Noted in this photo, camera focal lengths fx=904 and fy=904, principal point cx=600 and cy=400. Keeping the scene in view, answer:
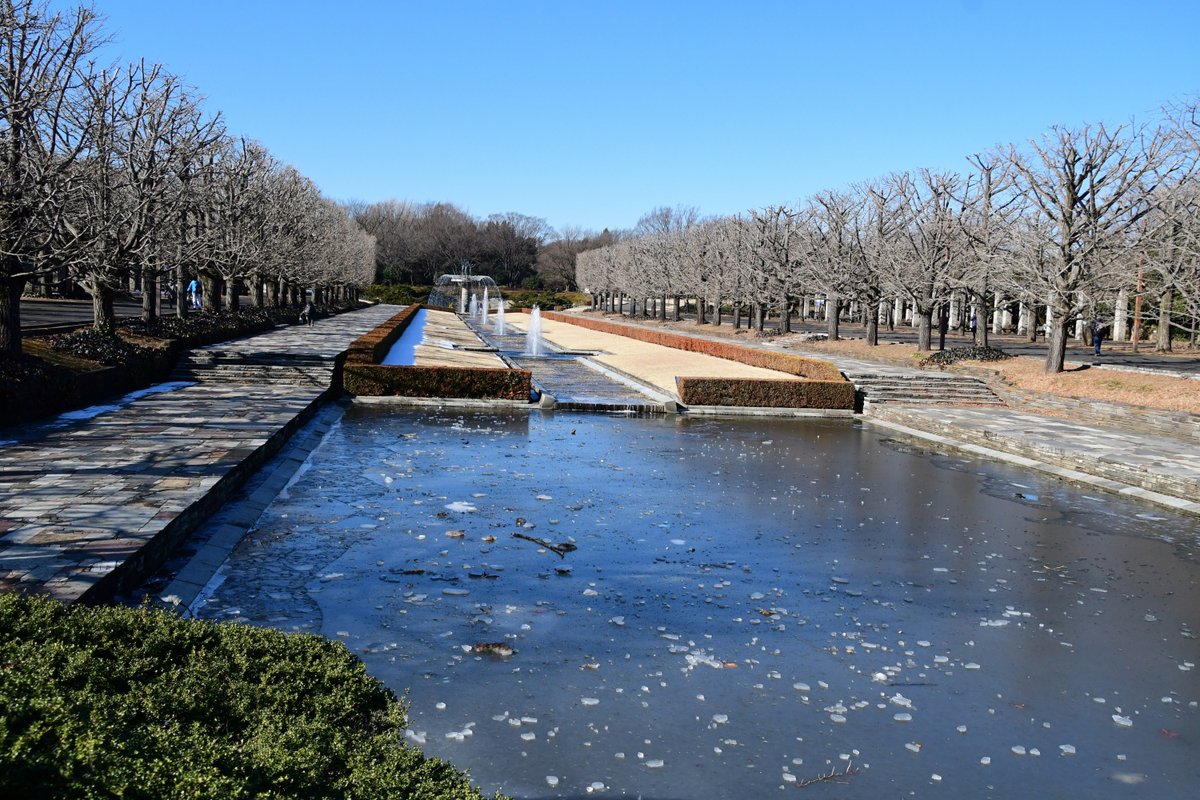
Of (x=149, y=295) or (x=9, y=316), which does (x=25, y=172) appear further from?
(x=149, y=295)

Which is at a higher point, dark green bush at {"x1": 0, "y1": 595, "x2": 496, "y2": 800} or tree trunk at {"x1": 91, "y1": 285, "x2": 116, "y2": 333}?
tree trunk at {"x1": 91, "y1": 285, "x2": 116, "y2": 333}

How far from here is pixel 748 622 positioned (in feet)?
23.8

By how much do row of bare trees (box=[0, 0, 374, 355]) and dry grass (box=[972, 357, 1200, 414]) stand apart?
21405 millimetres

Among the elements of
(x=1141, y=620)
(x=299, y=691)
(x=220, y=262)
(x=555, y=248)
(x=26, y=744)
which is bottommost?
(x=1141, y=620)

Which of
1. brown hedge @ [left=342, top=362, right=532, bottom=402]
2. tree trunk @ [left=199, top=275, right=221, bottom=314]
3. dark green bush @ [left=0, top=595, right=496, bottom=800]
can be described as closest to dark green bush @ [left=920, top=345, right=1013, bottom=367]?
brown hedge @ [left=342, top=362, right=532, bottom=402]

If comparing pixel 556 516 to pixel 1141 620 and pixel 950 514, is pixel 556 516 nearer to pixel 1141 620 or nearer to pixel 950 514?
pixel 950 514

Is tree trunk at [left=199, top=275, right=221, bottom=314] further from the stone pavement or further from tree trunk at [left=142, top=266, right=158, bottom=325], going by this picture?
the stone pavement

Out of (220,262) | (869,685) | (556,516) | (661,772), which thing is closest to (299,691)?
(661,772)

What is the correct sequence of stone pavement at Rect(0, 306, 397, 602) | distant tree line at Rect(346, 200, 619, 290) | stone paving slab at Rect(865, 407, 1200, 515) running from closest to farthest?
stone pavement at Rect(0, 306, 397, 602) < stone paving slab at Rect(865, 407, 1200, 515) < distant tree line at Rect(346, 200, 619, 290)

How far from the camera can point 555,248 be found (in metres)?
128

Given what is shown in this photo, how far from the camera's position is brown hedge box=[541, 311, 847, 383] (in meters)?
24.8

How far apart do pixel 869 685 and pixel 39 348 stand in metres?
18.0

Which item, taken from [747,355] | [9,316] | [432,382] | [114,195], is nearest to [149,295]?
[114,195]

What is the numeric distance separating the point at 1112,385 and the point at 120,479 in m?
21.3
